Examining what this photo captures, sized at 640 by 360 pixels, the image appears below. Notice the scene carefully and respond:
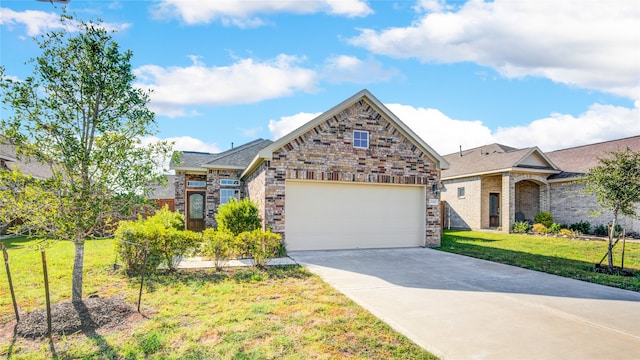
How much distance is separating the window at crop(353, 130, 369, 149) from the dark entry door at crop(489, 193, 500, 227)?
42.6ft

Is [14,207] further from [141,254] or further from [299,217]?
[299,217]

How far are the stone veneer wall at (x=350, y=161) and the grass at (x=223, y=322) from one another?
378cm

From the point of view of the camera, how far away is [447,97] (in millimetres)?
13352

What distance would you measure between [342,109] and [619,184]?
784 centimetres

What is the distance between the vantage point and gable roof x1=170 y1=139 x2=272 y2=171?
16938 millimetres

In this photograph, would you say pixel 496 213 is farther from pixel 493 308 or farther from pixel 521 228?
pixel 493 308

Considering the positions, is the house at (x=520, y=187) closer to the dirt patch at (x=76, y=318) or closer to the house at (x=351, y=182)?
the house at (x=351, y=182)

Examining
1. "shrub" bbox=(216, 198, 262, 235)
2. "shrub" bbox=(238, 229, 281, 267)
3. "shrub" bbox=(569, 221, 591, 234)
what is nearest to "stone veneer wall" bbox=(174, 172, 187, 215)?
"shrub" bbox=(216, 198, 262, 235)

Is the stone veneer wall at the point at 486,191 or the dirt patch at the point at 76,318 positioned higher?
the stone veneer wall at the point at 486,191

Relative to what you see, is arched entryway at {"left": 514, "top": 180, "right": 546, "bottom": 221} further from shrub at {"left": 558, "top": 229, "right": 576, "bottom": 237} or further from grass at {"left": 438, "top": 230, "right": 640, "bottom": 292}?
grass at {"left": 438, "top": 230, "right": 640, "bottom": 292}

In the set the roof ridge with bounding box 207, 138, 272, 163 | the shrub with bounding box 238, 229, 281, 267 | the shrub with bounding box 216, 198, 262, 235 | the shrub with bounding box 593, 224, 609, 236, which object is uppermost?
the roof ridge with bounding box 207, 138, 272, 163

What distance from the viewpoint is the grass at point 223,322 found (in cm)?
405

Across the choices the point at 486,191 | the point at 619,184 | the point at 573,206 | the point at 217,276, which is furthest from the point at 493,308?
the point at 573,206

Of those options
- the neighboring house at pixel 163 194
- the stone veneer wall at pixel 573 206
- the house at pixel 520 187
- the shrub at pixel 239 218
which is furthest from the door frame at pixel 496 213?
the neighboring house at pixel 163 194
